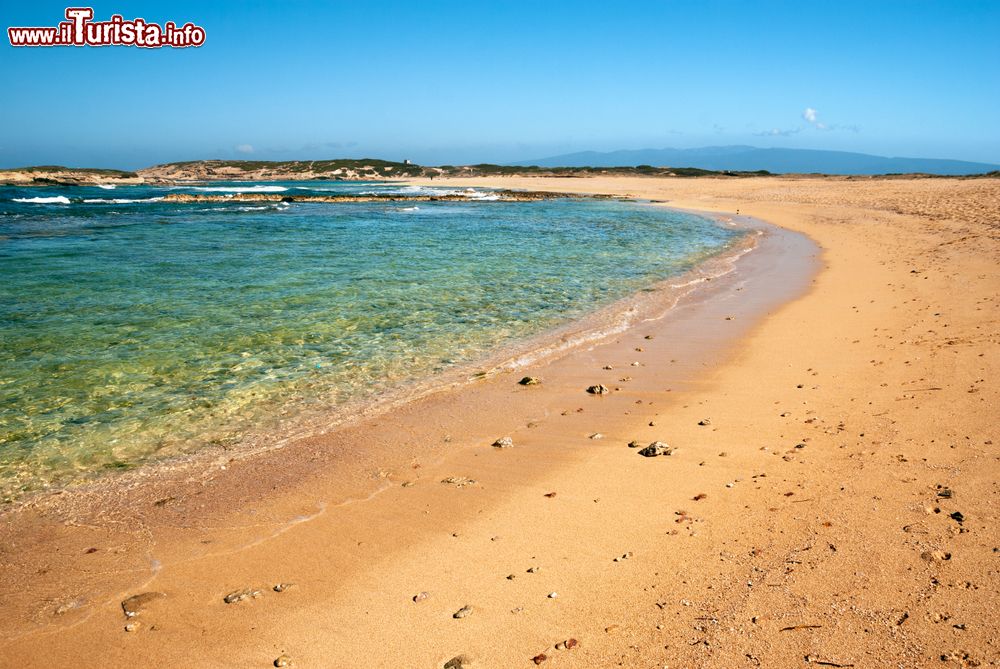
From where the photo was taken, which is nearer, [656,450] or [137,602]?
[137,602]

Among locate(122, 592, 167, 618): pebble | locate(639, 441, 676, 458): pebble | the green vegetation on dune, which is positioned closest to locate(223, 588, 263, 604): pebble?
locate(122, 592, 167, 618): pebble

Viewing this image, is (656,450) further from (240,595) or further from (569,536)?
(240,595)

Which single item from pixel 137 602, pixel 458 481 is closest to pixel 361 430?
pixel 458 481

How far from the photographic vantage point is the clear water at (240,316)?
21.6 feet

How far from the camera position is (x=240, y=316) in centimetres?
1095

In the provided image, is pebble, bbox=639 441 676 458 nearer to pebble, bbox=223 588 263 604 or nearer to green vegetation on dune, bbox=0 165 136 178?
pebble, bbox=223 588 263 604

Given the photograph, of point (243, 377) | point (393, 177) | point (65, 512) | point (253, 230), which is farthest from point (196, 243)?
point (393, 177)

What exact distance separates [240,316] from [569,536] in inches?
345

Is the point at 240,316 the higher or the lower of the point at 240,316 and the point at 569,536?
the higher

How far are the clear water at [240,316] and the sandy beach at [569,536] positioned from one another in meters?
1.14

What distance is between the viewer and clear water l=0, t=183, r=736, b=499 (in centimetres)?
657

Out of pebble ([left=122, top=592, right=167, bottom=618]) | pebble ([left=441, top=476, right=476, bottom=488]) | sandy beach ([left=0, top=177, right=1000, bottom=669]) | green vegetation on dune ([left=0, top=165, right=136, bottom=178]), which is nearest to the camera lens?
sandy beach ([left=0, top=177, right=1000, bottom=669])

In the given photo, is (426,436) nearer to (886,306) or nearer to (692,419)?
(692,419)

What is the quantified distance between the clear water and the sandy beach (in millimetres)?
1139
